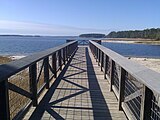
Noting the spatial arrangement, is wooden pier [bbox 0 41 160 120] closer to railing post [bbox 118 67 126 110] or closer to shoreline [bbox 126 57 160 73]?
railing post [bbox 118 67 126 110]

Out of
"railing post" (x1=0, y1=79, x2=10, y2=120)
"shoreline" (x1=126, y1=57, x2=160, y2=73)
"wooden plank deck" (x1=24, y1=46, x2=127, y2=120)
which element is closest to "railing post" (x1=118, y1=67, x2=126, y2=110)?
"wooden plank deck" (x1=24, y1=46, x2=127, y2=120)

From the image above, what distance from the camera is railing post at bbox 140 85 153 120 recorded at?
275 cm

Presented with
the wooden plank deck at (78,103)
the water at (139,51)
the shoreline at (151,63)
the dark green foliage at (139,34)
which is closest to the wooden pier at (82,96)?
the wooden plank deck at (78,103)

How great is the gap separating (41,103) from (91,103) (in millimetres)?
936

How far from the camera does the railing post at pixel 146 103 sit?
2750 millimetres

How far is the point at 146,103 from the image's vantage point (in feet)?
9.12

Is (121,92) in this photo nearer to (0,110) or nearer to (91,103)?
(91,103)

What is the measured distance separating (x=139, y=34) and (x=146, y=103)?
144637 millimetres

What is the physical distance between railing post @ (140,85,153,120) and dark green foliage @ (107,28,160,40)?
10870cm

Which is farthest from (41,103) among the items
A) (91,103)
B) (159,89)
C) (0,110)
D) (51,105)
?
(159,89)

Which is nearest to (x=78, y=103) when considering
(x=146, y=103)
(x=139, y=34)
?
(x=146, y=103)

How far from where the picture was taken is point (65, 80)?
7.16 m

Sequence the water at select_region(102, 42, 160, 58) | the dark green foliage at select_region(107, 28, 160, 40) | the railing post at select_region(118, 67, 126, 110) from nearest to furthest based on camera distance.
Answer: the railing post at select_region(118, 67, 126, 110) < the water at select_region(102, 42, 160, 58) < the dark green foliage at select_region(107, 28, 160, 40)

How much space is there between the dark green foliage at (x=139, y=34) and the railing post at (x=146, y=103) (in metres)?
109
